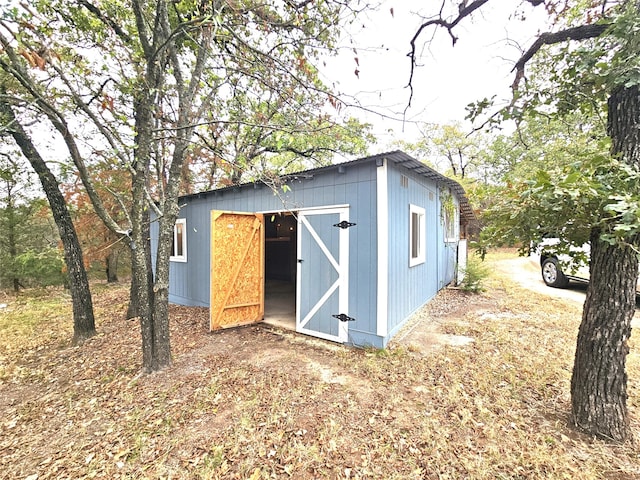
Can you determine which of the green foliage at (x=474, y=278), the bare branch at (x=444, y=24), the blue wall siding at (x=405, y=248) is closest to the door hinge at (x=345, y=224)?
the blue wall siding at (x=405, y=248)

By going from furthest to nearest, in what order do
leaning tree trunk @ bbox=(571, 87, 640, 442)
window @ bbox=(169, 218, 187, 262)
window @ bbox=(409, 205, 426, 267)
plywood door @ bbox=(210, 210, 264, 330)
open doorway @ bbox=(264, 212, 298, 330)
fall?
open doorway @ bbox=(264, 212, 298, 330) → window @ bbox=(169, 218, 187, 262) → window @ bbox=(409, 205, 426, 267) → plywood door @ bbox=(210, 210, 264, 330) → leaning tree trunk @ bbox=(571, 87, 640, 442)

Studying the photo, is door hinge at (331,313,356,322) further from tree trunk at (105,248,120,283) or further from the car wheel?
tree trunk at (105,248,120,283)

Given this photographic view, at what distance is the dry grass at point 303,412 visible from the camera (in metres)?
1.82

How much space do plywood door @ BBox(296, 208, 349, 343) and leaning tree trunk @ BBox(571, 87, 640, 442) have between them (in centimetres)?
A: 247

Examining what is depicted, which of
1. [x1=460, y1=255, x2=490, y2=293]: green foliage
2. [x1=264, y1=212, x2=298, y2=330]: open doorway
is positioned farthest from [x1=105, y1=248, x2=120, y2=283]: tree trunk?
[x1=460, y1=255, x2=490, y2=293]: green foliage

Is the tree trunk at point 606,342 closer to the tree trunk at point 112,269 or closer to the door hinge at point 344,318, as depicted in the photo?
the door hinge at point 344,318

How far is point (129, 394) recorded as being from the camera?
109 inches

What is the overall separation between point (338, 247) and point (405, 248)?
117 cm

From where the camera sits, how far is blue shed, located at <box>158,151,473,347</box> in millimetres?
3660

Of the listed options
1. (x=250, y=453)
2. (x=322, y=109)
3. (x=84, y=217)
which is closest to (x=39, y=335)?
(x=84, y=217)

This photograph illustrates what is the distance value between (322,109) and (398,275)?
2.54m

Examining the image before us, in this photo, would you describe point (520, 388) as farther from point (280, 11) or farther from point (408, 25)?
point (280, 11)

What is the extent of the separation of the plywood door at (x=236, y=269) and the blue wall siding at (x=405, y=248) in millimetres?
2393

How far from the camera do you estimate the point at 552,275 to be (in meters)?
6.98
